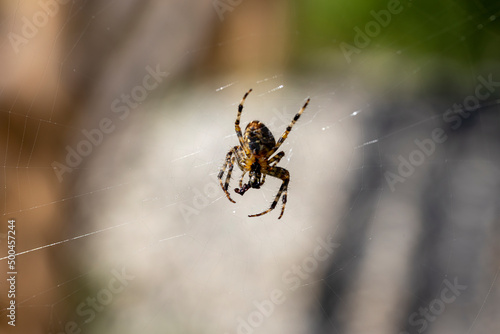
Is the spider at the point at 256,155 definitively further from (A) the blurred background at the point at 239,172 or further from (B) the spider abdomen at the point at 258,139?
(A) the blurred background at the point at 239,172

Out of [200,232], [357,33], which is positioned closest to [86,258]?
[200,232]

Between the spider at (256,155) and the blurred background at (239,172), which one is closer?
the spider at (256,155)

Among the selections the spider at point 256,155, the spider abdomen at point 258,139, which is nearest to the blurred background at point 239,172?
the spider at point 256,155

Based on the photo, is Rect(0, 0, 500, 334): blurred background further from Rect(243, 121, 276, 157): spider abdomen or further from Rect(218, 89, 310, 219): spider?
Rect(243, 121, 276, 157): spider abdomen

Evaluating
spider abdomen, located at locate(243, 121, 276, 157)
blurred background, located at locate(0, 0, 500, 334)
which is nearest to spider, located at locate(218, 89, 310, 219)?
spider abdomen, located at locate(243, 121, 276, 157)

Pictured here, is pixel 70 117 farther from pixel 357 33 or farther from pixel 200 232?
pixel 357 33
